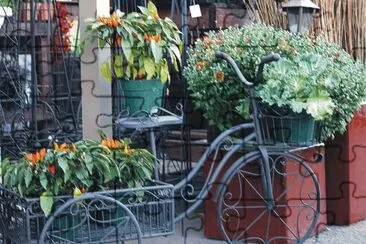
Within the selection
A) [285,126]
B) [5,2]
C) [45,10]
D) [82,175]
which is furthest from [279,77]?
[45,10]

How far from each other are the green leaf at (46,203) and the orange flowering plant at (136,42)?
0.97 meters

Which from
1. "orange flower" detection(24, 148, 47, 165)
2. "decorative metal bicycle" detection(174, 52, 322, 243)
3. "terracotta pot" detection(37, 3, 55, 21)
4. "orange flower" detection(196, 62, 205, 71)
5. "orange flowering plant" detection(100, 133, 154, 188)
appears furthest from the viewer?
"terracotta pot" detection(37, 3, 55, 21)

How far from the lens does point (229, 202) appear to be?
554 cm

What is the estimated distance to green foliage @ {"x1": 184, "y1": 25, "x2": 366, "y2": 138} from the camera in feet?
16.2

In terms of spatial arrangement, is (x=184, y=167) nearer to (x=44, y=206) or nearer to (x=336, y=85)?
(x=336, y=85)

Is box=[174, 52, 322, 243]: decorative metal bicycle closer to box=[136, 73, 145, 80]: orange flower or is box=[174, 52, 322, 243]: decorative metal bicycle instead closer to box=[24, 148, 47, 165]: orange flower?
box=[136, 73, 145, 80]: orange flower

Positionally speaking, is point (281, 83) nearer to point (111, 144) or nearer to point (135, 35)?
point (135, 35)

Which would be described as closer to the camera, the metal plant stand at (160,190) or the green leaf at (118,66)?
the metal plant stand at (160,190)

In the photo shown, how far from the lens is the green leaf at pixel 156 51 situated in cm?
472

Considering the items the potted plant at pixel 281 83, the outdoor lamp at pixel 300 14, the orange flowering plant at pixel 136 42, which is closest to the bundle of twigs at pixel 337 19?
the outdoor lamp at pixel 300 14

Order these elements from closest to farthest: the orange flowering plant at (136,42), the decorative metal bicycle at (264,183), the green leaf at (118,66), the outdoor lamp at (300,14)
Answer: the orange flowering plant at (136,42)
the green leaf at (118,66)
the decorative metal bicycle at (264,183)
the outdoor lamp at (300,14)

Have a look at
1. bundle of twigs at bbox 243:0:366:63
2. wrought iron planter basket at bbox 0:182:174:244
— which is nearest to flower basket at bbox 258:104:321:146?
wrought iron planter basket at bbox 0:182:174:244

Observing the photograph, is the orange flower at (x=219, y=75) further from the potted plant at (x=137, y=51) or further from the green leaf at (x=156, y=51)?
the green leaf at (x=156, y=51)
